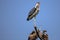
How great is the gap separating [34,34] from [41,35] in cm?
8

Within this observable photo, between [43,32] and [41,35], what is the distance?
0.05 meters

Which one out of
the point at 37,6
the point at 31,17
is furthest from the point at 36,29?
the point at 37,6

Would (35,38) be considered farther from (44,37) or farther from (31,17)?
(31,17)

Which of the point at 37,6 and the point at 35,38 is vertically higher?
the point at 37,6

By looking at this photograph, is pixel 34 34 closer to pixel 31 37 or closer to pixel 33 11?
pixel 31 37

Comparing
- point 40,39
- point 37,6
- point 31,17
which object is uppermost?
point 37,6

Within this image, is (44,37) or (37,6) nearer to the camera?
(44,37)

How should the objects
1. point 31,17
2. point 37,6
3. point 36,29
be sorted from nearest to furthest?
point 36,29, point 31,17, point 37,6

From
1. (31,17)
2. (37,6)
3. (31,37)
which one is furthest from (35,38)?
(37,6)

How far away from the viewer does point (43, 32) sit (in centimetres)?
183

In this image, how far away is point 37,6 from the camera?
202cm

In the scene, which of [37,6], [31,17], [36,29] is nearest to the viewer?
[36,29]

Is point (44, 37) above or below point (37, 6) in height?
below

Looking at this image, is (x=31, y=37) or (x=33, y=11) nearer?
(x=31, y=37)
